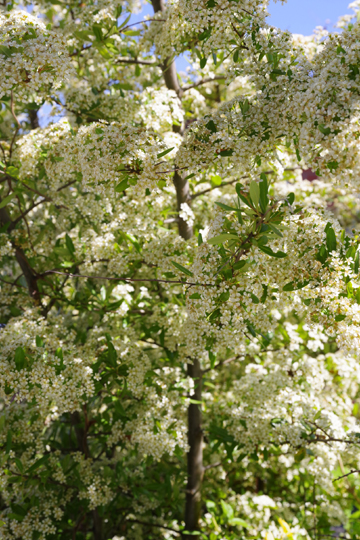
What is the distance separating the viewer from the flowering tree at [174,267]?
1.96 m

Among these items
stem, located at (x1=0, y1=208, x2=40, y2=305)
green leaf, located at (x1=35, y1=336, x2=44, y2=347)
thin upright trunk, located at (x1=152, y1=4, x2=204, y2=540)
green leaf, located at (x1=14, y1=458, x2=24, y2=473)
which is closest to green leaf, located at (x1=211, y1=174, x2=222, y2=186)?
thin upright trunk, located at (x1=152, y1=4, x2=204, y2=540)

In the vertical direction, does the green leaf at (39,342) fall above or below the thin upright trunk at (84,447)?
above

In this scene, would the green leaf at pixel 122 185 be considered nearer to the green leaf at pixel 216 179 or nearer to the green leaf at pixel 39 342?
the green leaf at pixel 39 342

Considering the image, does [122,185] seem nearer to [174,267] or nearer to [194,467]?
[174,267]

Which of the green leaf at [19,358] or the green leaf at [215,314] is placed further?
the green leaf at [19,358]

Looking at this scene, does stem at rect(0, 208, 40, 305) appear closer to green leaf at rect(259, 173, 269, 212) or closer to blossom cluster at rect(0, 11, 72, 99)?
blossom cluster at rect(0, 11, 72, 99)

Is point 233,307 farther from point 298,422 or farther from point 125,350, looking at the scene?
point 298,422

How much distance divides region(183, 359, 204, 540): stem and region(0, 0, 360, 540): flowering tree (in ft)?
0.08

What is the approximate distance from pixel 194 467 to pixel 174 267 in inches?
97.2

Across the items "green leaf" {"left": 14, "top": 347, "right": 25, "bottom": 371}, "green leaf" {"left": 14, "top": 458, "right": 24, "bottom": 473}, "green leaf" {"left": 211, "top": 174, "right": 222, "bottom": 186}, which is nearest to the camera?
"green leaf" {"left": 14, "top": 347, "right": 25, "bottom": 371}

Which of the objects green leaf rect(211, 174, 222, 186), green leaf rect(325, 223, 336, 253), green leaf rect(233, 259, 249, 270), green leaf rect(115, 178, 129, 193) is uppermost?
green leaf rect(211, 174, 222, 186)

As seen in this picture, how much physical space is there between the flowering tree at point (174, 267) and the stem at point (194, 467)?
24 millimetres

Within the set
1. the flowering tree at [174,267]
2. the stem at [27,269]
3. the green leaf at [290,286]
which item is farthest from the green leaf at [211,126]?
the stem at [27,269]

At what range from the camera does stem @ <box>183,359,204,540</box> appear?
13.0 feet
